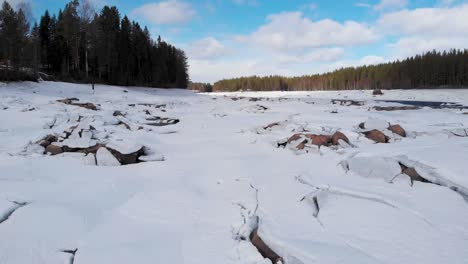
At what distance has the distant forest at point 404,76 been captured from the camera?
65500 millimetres

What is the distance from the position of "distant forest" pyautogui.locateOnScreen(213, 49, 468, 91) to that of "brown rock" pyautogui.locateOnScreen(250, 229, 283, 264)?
73.0 meters

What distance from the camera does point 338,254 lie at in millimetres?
2514

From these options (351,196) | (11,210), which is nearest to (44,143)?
(11,210)

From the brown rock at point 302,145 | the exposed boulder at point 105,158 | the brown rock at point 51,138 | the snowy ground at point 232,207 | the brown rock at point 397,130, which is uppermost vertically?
the brown rock at point 397,130

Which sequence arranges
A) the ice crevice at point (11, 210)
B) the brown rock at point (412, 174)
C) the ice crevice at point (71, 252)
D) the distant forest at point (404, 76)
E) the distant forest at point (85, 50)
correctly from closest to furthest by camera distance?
1. the ice crevice at point (71, 252)
2. the ice crevice at point (11, 210)
3. the brown rock at point (412, 174)
4. the distant forest at point (85, 50)
5. the distant forest at point (404, 76)

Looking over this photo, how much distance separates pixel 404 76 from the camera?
7300cm

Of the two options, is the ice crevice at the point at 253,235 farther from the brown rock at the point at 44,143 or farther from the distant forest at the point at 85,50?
the distant forest at the point at 85,50

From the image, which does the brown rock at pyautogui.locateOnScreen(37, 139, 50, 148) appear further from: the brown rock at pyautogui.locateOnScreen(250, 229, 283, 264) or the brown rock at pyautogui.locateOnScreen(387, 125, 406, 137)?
the brown rock at pyautogui.locateOnScreen(387, 125, 406, 137)

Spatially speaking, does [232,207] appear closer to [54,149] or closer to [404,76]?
[54,149]

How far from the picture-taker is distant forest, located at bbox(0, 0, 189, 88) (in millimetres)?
29328

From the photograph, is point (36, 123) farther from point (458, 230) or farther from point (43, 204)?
point (458, 230)

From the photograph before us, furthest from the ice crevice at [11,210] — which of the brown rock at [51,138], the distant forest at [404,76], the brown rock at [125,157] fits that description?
the distant forest at [404,76]

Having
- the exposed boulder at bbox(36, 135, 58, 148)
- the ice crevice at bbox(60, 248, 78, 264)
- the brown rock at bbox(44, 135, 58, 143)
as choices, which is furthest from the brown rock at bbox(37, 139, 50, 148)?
the ice crevice at bbox(60, 248, 78, 264)

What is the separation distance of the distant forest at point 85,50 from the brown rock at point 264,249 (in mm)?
29744
